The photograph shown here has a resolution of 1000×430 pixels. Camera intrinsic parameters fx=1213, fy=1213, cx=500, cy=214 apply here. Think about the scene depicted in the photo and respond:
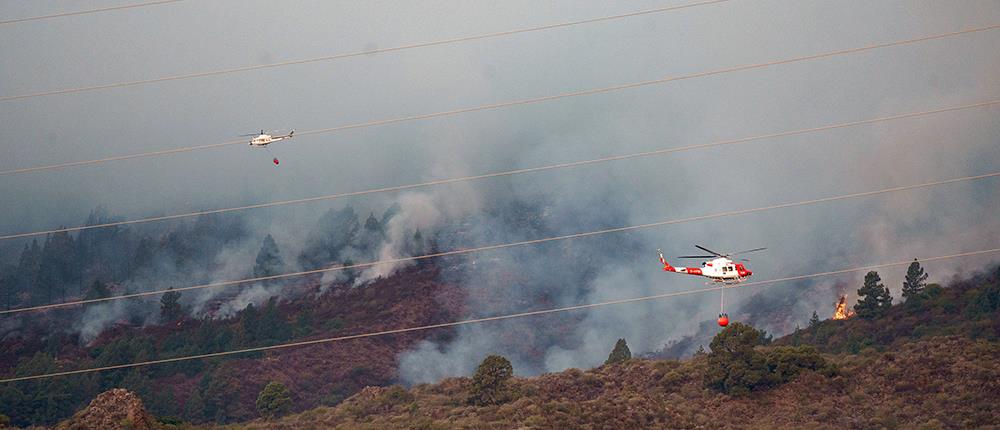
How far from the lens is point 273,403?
13325cm

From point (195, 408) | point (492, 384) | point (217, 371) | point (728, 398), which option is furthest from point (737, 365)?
point (217, 371)

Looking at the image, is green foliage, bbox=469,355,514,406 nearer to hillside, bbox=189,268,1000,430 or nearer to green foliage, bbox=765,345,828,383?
hillside, bbox=189,268,1000,430

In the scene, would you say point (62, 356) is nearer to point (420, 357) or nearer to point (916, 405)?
point (420, 357)

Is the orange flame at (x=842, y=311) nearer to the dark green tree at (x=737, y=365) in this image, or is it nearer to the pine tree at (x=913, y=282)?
the pine tree at (x=913, y=282)

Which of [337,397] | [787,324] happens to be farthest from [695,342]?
[337,397]

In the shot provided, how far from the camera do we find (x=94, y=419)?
4237 inches

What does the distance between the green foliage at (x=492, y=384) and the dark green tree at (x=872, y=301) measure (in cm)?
5765

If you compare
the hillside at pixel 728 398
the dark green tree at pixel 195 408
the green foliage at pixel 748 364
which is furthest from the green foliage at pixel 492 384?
the dark green tree at pixel 195 408

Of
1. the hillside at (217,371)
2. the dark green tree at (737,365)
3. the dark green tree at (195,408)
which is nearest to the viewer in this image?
the dark green tree at (737,365)

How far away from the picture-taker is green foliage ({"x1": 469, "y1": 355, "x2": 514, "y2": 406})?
117 m

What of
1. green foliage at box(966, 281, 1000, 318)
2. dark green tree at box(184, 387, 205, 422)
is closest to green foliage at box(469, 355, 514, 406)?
dark green tree at box(184, 387, 205, 422)

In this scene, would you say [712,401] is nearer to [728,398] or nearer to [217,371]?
[728,398]

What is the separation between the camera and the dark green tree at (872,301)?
15368 cm

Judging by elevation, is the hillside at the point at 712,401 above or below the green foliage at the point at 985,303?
below
